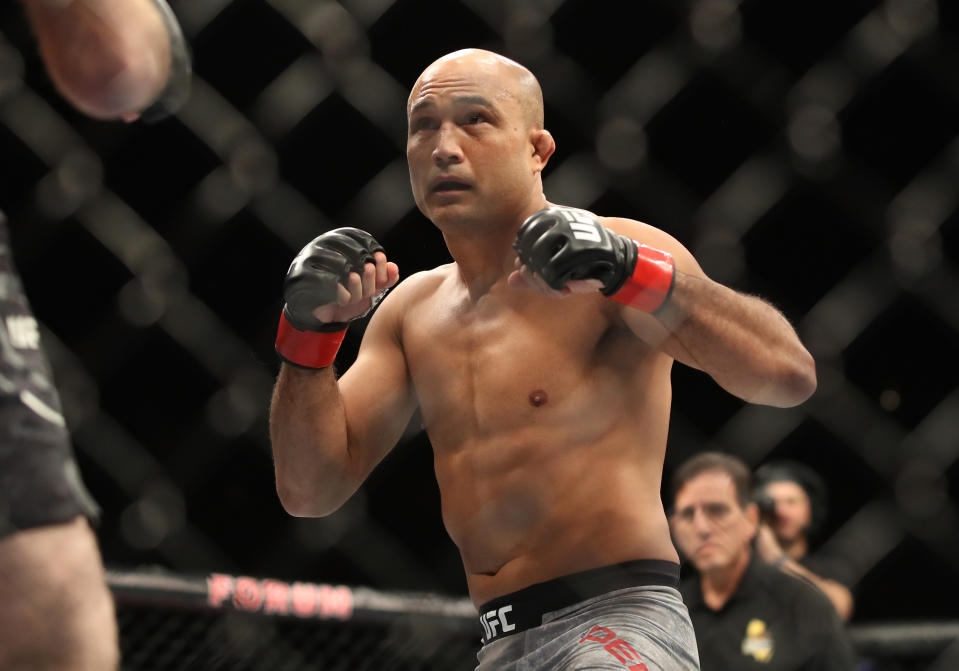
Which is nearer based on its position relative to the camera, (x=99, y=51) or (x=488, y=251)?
(x=99, y=51)

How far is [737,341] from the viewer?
1595 millimetres

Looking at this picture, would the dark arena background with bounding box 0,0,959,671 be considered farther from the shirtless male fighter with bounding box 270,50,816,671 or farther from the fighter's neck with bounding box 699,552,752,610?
the shirtless male fighter with bounding box 270,50,816,671

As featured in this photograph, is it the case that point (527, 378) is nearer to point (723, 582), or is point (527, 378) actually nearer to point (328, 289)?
point (328, 289)

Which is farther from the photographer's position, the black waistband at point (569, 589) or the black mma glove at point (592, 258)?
the black waistband at point (569, 589)

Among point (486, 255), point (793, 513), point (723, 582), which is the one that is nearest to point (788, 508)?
point (793, 513)

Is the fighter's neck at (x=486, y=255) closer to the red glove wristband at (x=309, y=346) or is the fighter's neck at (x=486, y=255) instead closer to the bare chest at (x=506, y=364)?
the bare chest at (x=506, y=364)

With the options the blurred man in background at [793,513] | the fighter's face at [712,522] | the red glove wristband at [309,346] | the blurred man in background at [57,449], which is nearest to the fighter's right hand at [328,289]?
the red glove wristband at [309,346]

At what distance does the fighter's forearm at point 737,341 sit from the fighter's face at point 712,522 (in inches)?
50.4

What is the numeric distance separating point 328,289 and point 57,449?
75 cm

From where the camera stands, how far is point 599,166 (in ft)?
12.5

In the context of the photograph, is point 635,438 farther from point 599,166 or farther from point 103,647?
point 599,166

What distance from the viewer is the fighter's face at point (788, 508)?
11.1 ft

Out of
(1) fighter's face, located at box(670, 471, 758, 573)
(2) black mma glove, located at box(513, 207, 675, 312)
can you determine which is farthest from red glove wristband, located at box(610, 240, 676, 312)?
(1) fighter's face, located at box(670, 471, 758, 573)

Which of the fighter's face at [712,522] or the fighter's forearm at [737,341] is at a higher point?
the fighter's forearm at [737,341]
